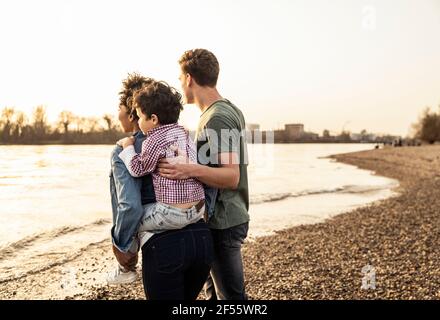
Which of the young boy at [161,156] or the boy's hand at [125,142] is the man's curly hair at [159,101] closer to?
the young boy at [161,156]

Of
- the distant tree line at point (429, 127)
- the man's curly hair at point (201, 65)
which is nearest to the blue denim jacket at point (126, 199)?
the man's curly hair at point (201, 65)

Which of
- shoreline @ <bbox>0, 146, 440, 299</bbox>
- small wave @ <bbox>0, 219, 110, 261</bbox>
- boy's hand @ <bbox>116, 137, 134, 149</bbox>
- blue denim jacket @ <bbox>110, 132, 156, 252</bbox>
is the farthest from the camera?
small wave @ <bbox>0, 219, 110, 261</bbox>

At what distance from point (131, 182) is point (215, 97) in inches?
30.2

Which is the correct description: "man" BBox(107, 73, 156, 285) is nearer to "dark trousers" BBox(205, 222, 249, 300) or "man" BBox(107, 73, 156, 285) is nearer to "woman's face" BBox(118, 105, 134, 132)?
"woman's face" BBox(118, 105, 134, 132)

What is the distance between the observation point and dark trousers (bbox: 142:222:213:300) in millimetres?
2291

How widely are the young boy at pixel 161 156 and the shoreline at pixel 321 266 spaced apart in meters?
3.68

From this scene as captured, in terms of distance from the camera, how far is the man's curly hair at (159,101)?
2.35m

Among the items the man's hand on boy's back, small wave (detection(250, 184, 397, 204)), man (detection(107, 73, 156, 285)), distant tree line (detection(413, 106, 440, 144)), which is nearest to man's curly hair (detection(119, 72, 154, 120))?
man (detection(107, 73, 156, 285))

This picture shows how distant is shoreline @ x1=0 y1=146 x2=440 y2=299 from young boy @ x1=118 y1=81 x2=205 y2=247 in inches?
145

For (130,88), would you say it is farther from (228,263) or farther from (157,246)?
(228,263)

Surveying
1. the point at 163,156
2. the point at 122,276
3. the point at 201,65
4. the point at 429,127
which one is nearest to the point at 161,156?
the point at 163,156

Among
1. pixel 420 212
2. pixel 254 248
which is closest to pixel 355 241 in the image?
pixel 254 248
